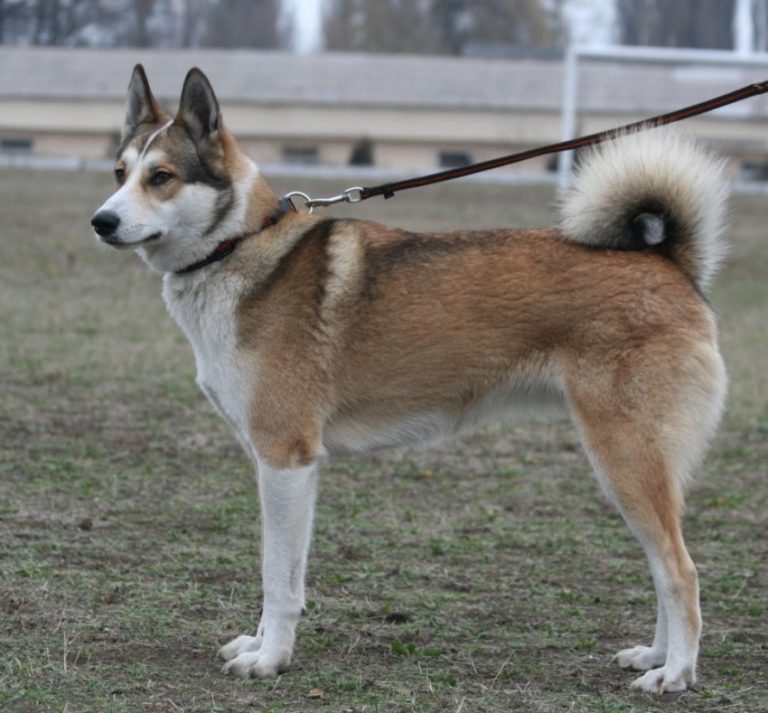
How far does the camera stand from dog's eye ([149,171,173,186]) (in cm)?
442

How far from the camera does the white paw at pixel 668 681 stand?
13.5ft

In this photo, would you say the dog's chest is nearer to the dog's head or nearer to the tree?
the dog's head

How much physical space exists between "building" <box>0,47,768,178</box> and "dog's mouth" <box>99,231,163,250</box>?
1239 inches

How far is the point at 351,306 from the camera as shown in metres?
4.46

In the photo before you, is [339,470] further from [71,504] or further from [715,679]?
[715,679]

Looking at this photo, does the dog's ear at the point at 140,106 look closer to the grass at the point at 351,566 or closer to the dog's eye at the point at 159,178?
the dog's eye at the point at 159,178

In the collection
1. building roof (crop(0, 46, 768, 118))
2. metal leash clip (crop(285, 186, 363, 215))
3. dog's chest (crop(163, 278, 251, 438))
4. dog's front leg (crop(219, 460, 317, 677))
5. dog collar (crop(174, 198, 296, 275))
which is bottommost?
building roof (crop(0, 46, 768, 118))

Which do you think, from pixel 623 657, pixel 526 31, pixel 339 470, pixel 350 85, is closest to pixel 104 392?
pixel 339 470

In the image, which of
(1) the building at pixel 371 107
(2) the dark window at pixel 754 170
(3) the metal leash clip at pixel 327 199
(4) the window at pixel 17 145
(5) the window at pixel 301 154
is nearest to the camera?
(3) the metal leash clip at pixel 327 199

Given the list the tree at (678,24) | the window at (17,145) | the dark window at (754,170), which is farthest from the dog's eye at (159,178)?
the tree at (678,24)

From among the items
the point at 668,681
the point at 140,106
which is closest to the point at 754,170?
the point at 140,106

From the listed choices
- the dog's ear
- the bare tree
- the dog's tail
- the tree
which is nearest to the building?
the bare tree

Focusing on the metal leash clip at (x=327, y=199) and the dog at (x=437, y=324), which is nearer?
the dog at (x=437, y=324)

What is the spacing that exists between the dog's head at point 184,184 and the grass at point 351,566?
4.31 ft
